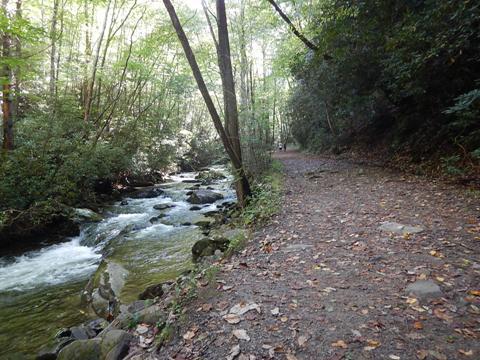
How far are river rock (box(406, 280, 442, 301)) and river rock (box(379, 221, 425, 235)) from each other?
145cm

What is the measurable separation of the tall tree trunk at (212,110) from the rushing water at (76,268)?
2002 mm

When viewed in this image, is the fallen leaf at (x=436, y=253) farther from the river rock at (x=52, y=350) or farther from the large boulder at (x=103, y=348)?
the river rock at (x=52, y=350)

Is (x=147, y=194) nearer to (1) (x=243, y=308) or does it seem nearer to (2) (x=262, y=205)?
(2) (x=262, y=205)

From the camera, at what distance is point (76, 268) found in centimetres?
702

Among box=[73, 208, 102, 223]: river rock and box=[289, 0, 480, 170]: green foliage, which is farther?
box=[73, 208, 102, 223]: river rock

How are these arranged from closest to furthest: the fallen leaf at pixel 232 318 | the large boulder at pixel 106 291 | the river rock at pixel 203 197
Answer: the fallen leaf at pixel 232 318 < the large boulder at pixel 106 291 < the river rock at pixel 203 197

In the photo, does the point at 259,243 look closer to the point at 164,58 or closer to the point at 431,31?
the point at 431,31

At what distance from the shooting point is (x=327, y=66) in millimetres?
11406

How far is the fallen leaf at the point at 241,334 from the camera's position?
8.41ft

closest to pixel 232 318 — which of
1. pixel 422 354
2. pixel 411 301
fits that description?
pixel 422 354

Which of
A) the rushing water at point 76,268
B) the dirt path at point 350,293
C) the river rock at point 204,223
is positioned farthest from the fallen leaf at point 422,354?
the river rock at point 204,223

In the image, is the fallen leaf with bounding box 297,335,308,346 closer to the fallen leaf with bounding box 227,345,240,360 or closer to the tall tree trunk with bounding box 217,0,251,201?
the fallen leaf with bounding box 227,345,240,360

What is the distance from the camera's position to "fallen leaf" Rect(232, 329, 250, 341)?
256 centimetres

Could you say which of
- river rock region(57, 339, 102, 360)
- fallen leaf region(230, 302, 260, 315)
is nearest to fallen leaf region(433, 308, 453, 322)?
fallen leaf region(230, 302, 260, 315)
